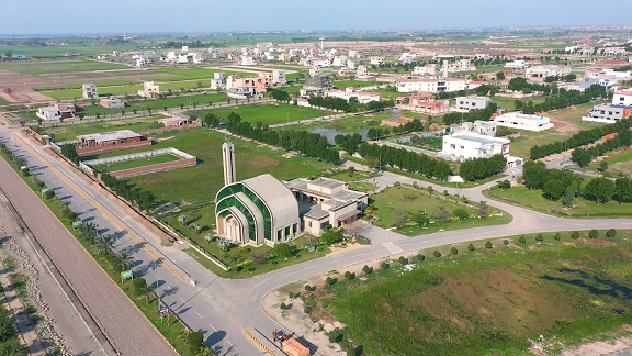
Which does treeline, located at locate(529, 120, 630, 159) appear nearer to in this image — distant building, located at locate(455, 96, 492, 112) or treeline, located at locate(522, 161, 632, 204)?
treeline, located at locate(522, 161, 632, 204)

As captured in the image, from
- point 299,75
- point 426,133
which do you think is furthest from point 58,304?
point 299,75

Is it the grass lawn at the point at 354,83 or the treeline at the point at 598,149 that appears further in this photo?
the grass lawn at the point at 354,83

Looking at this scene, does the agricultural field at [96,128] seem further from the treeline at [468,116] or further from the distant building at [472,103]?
the distant building at [472,103]

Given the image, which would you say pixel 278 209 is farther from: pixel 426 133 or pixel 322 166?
pixel 426 133

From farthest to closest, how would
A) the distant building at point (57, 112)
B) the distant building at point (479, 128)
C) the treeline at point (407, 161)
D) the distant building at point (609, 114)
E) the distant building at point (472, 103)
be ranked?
1. the distant building at point (472, 103)
2. the distant building at point (57, 112)
3. the distant building at point (609, 114)
4. the distant building at point (479, 128)
5. the treeline at point (407, 161)

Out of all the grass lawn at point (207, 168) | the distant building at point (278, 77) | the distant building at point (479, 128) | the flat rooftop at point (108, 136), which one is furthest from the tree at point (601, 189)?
the distant building at point (278, 77)

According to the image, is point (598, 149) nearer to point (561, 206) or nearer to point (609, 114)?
point (561, 206)

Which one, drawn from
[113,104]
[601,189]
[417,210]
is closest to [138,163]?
[417,210]
